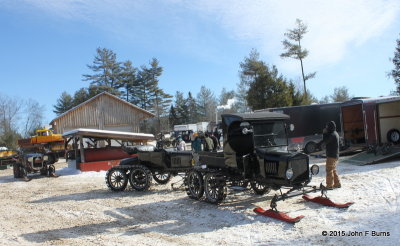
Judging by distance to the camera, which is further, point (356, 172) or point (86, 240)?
point (356, 172)

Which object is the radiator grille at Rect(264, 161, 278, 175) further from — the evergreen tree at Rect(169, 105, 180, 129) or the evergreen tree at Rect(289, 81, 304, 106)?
the evergreen tree at Rect(169, 105, 180, 129)

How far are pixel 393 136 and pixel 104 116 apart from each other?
24.7 metres

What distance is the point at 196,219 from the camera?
7230 millimetres

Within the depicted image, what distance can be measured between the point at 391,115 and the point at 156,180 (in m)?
11.7

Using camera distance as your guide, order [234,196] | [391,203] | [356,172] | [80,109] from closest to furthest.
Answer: [391,203] → [234,196] → [356,172] → [80,109]

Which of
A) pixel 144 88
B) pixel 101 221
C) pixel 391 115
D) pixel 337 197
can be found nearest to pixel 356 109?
pixel 391 115

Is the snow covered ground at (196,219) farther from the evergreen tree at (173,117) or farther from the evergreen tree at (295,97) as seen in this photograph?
the evergreen tree at (173,117)

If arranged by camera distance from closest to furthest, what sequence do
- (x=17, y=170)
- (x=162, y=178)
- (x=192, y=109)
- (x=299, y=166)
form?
(x=299, y=166)
(x=162, y=178)
(x=17, y=170)
(x=192, y=109)

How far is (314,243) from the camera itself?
17.5 feet

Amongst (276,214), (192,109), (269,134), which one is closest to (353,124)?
(269,134)

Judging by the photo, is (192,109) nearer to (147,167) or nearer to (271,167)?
(147,167)

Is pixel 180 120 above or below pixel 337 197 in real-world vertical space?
above

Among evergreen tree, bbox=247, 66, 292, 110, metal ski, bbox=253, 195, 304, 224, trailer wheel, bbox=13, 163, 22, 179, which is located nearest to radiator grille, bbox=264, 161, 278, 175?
metal ski, bbox=253, 195, 304, 224

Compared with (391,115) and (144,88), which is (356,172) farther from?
(144,88)
